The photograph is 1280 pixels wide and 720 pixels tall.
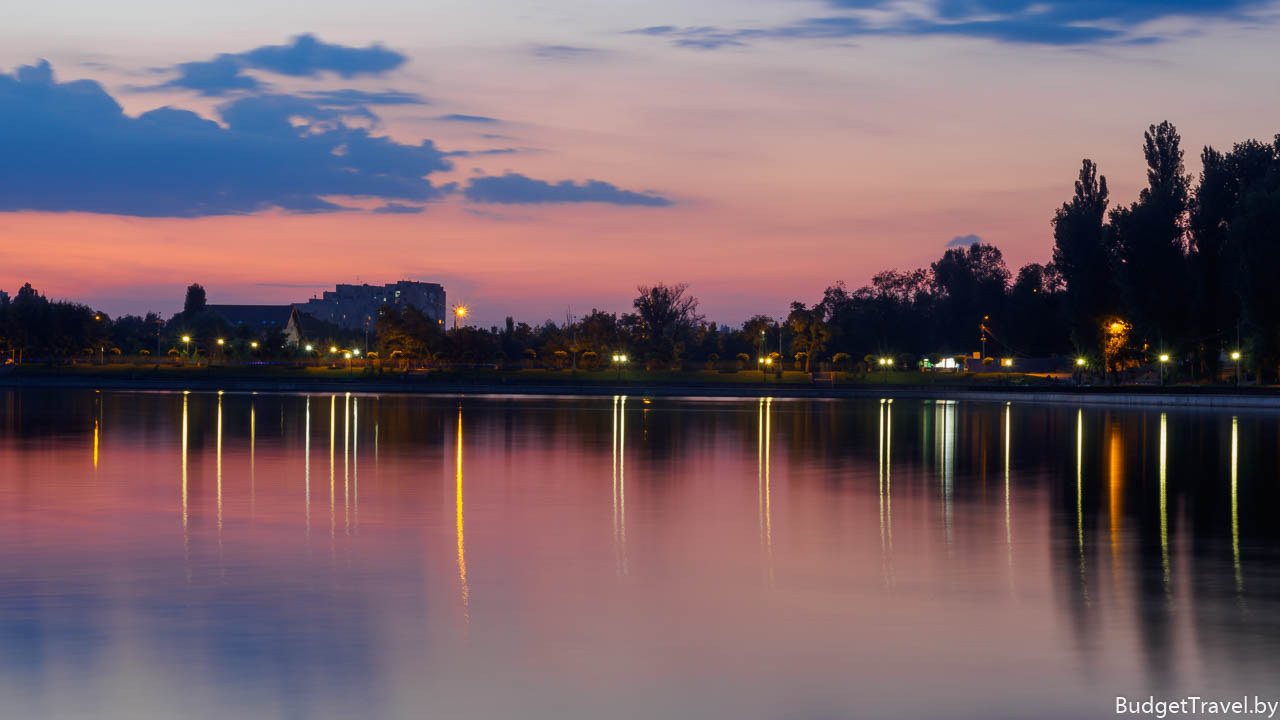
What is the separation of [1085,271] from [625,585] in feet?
233

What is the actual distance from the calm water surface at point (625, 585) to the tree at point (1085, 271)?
53.6 meters

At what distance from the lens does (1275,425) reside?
40.4 m

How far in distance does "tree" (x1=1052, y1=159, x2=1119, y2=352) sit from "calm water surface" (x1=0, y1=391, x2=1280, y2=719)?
176ft

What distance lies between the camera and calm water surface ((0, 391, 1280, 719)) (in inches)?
288

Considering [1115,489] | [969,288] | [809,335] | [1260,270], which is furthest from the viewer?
[969,288]

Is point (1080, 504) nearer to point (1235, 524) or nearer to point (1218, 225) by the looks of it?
point (1235, 524)

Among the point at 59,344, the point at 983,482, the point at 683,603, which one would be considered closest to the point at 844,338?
the point at 59,344

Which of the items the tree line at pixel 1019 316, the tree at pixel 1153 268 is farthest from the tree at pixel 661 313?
the tree at pixel 1153 268

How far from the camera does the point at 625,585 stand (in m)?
10.7

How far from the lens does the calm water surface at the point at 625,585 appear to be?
731 cm

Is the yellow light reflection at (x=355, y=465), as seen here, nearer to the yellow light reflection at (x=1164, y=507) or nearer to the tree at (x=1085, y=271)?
the yellow light reflection at (x=1164, y=507)

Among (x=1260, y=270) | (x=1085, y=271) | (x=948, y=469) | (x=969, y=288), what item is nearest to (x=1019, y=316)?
(x=969, y=288)

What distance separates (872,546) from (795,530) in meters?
1.40

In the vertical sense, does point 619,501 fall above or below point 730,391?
above
